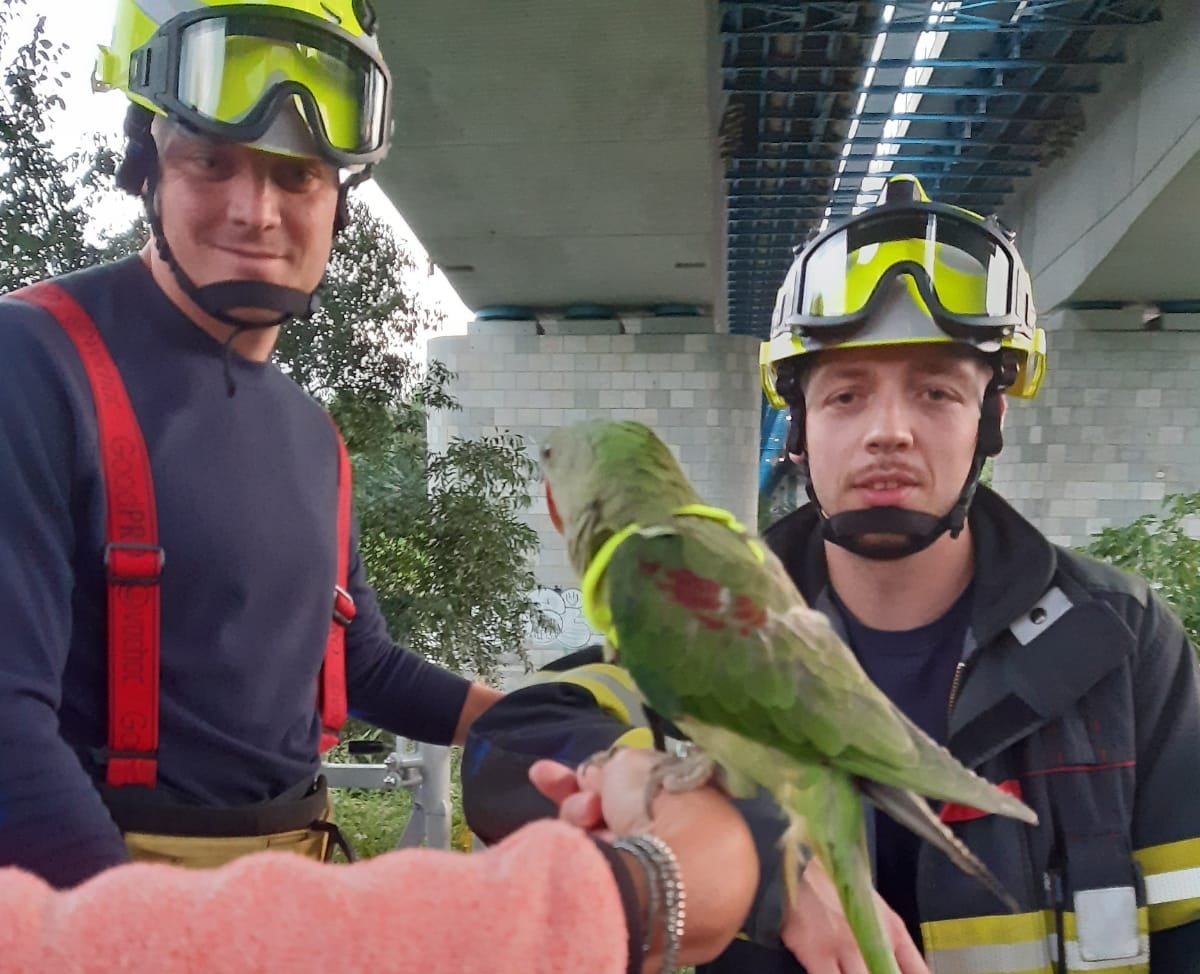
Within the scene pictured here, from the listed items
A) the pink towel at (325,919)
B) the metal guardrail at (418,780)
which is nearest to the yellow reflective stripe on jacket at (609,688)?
the pink towel at (325,919)

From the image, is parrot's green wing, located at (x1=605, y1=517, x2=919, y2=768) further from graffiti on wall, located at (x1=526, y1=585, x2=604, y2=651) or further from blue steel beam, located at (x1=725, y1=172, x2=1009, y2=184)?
blue steel beam, located at (x1=725, y1=172, x2=1009, y2=184)

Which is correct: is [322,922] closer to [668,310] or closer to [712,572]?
[712,572]

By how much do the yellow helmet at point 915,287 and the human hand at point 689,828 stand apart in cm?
97

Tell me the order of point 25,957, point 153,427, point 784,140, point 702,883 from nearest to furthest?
point 25,957, point 702,883, point 153,427, point 784,140

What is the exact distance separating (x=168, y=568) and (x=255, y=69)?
3.14 ft

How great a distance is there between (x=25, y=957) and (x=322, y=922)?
0.22m

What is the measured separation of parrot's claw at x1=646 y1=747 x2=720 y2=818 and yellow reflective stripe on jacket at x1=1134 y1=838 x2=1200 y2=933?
3.08 ft

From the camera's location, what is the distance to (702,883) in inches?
34.3

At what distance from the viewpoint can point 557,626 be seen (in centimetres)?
577

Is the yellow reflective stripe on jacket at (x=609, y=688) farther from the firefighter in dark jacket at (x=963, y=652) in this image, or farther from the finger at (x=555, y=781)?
the finger at (x=555, y=781)

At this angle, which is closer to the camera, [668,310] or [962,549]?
[962,549]

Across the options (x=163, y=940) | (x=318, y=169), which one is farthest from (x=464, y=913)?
(x=318, y=169)

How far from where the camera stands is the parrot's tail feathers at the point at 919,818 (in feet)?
3.04

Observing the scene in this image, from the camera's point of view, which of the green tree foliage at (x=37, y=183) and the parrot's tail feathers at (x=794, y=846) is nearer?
the parrot's tail feathers at (x=794, y=846)
